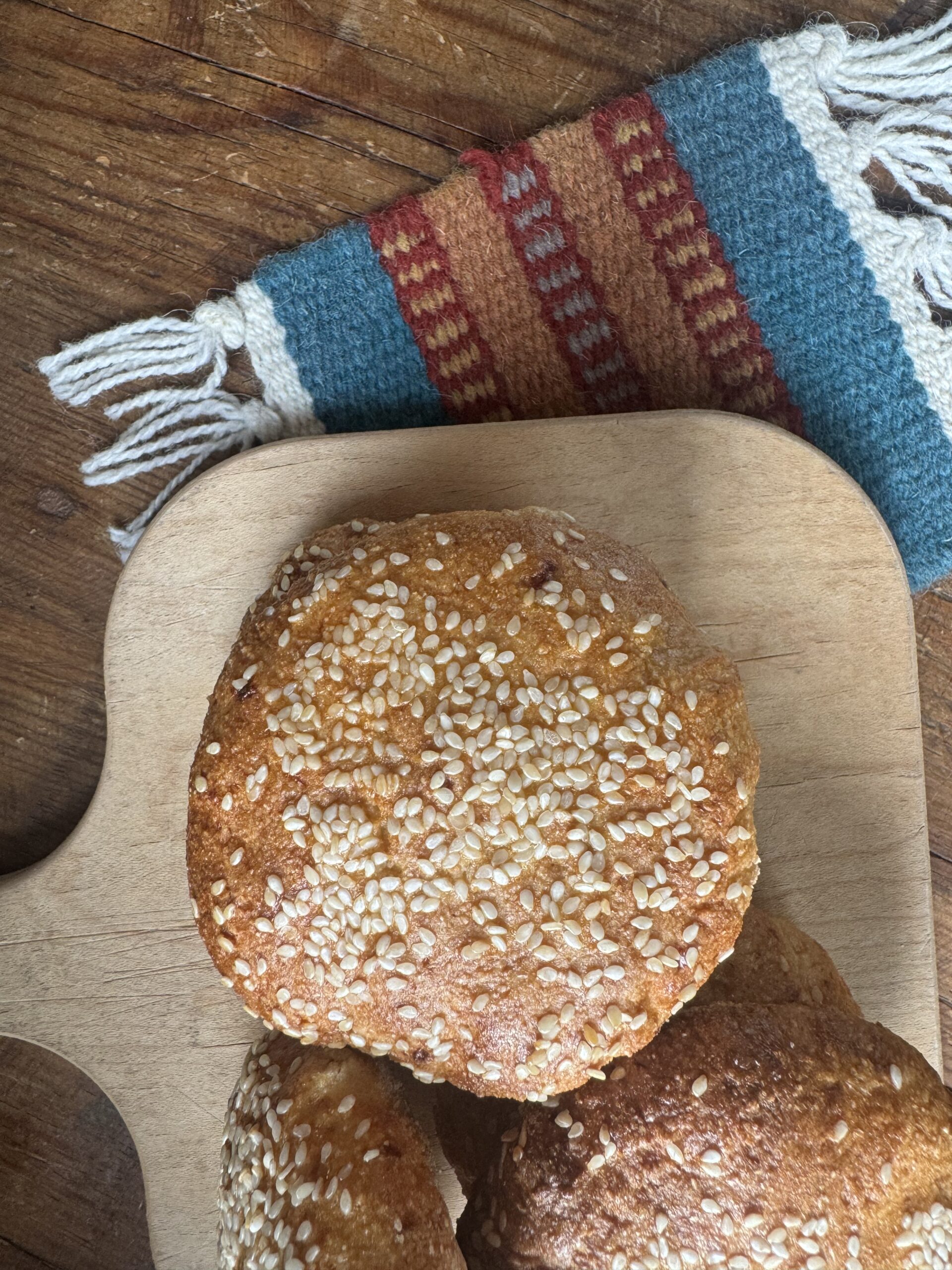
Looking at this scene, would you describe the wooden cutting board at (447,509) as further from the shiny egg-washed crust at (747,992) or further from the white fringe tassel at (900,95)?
the white fringe tassel at (900,95)

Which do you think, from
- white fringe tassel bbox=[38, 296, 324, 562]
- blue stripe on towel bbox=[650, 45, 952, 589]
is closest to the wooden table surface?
white fringe tassel bbox=[38, 296, 324, 562]

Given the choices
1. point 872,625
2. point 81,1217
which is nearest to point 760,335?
point 872,625

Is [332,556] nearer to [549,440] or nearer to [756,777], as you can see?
[549,440]

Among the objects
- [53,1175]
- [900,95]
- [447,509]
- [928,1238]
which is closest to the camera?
[928,1238]

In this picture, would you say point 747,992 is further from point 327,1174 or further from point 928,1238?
point 327,1174

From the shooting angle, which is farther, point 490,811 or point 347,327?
point 347,327

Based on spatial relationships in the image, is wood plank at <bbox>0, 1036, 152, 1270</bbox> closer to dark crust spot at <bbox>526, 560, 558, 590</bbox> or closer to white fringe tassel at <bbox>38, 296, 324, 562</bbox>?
white fringe tassel at <bbox>38, 296, 324, 562</bbox>

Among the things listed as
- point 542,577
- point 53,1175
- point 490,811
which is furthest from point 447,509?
point 53,1175
